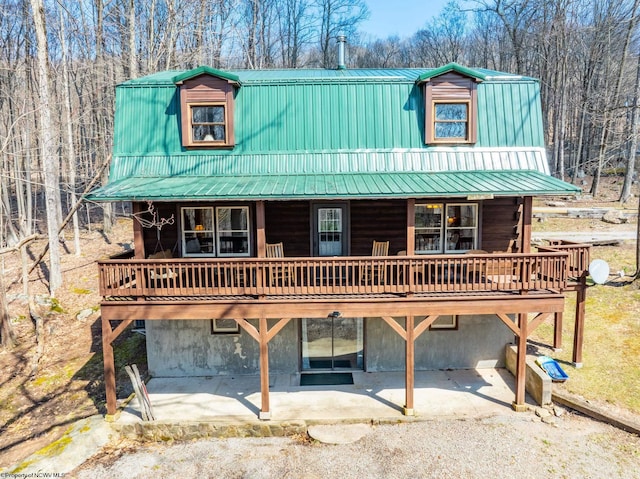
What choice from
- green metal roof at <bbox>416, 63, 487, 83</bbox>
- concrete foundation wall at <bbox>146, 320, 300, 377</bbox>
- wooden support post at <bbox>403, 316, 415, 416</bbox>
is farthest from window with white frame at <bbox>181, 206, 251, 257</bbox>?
green metal roof at <bbox>416, 63, 487, 83</bbox>

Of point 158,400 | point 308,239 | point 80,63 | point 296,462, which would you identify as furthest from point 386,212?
point 80,63

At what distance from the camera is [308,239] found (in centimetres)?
1227

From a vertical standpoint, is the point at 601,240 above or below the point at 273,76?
below

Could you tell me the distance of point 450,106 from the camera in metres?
12.0

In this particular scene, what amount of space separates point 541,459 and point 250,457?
6.27m

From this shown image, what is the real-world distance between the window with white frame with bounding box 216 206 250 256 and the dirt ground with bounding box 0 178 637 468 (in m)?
4.98

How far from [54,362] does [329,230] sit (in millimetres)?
10412

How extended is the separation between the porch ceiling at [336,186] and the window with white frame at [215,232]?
3.59 ft

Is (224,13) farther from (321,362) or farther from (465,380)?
(465,380)

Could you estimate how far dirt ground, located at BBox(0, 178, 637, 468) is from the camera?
35.1 feet

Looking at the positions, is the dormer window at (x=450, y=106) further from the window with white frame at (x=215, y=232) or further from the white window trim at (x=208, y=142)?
the window with white frame at (x=215, y=232)

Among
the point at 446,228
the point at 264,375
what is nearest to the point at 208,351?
the point at 264,375

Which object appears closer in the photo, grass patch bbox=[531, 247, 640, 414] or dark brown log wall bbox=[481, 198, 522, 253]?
grass patch bbox=[531, 247, 640, 414]

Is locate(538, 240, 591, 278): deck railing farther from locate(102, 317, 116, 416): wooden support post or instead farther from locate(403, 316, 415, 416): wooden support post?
locate(102, 317, 116, 416): wooden support post
